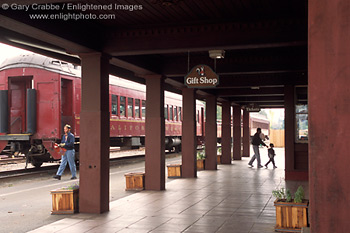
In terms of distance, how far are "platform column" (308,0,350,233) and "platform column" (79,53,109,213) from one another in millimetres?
5939

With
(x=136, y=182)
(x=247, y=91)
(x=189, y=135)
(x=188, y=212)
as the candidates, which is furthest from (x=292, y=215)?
(x=247, y=91)

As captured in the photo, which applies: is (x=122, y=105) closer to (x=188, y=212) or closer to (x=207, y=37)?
(x=188, y=212)

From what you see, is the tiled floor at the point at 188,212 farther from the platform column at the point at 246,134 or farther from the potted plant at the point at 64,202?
the platform column at the point at 246,134

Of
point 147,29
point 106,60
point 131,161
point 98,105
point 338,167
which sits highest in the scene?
point 147,29

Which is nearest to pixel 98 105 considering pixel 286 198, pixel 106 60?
pixel 106 60

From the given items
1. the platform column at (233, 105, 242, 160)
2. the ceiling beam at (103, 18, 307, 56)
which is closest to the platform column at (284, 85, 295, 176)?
the ceiling beam at (103, 18, 307, 56)

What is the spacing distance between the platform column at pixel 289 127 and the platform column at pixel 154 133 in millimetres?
4598

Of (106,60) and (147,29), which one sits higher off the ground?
(147,29)

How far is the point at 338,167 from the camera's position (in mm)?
2846

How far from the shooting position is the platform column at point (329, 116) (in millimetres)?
2832

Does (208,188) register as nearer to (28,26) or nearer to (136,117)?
(28,26)

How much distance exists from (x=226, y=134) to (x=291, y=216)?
13929mm

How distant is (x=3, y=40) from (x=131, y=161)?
46.2 feet

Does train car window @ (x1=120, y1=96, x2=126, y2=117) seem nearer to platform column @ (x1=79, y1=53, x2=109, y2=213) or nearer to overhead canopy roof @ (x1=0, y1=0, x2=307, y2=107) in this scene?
overhead canopy roof @ (x1=0, y1=0, x2=307, y2=107)
